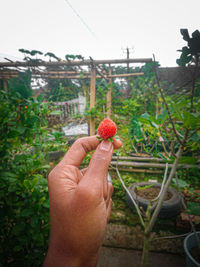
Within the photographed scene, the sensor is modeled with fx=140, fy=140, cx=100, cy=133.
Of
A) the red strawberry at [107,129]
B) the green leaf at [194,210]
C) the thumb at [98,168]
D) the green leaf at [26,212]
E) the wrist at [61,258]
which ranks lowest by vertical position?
the wrist at [61,258]

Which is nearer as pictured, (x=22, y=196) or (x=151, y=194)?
(x=22, y=196)

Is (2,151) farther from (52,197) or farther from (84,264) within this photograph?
(84,264)

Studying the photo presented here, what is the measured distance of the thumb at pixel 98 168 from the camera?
2.83 feet

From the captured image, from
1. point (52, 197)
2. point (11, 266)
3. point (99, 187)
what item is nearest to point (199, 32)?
point (99, 187)

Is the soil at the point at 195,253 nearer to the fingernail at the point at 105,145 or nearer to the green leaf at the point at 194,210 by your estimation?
the green leaf at the point at 194,210

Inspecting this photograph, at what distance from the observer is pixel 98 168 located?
36.2 inches

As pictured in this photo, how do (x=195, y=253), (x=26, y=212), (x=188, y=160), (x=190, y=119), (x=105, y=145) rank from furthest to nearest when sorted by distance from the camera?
1. (x=195, y=253)
2. (x=105, y=145)
3. (x=26, y=212)
4. (x=188, y=160)
5. (x=190, y=119)

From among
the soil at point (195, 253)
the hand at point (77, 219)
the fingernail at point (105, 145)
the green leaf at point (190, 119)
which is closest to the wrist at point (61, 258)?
the hand at point (77, 219)

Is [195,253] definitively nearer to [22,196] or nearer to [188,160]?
[188,160]

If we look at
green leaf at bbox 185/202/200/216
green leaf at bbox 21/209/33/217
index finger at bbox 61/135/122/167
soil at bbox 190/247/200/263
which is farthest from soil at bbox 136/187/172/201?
green leaf at bbox 21/209/33/217

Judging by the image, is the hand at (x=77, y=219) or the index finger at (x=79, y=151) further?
the index finger at (x=79, y=151)

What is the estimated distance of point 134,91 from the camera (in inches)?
259

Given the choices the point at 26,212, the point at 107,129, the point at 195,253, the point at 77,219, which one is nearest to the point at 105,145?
the point at 107,129

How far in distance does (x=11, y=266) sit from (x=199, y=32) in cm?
189
